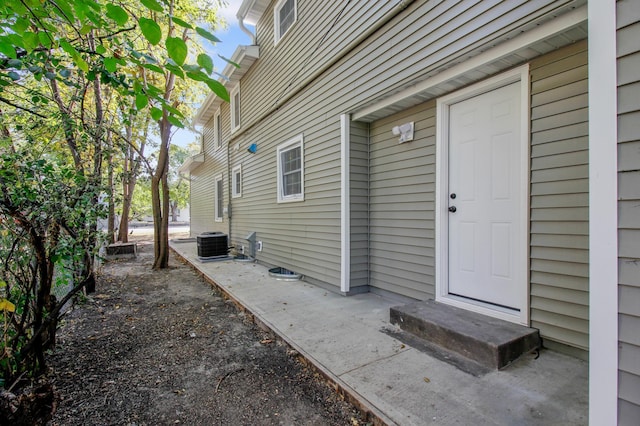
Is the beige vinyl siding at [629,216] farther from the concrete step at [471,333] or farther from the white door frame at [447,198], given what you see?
the white door frame at [447,198]

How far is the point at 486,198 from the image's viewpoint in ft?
9.59

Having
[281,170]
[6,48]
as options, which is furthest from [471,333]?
[281,170]

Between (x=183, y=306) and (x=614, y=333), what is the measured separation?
451 cm

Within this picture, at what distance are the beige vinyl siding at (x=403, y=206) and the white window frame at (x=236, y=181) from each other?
502 centimetres

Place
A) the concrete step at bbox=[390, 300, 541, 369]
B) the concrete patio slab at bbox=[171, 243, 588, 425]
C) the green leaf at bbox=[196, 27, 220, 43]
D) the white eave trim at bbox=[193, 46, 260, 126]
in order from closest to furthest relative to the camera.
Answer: the green leaf at bbox=[196, 27, 220, 43] → the concrete patio slab at bbox=[171, 243, 588, 425] → the concrete step at bbox=[390, 300, 541, 369] → the white eave trim at bbox=[193, 46, 260, 126]

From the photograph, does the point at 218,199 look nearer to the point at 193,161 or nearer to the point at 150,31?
the point at 193,161

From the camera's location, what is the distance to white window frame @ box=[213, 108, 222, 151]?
10297mm

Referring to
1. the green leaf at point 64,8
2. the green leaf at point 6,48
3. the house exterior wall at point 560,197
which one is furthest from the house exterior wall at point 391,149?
the green leaf at point 6,48

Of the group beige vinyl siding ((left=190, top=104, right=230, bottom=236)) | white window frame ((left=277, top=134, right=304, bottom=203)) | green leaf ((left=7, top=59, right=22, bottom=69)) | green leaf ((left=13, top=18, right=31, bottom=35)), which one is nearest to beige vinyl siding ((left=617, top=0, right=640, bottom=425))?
green leaf ((left=13, top=18, right=31, bottom=35))

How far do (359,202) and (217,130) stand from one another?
803 cm

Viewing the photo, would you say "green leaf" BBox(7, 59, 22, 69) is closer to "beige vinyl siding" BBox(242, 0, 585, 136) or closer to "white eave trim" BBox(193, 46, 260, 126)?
"beige vinyl siding" BBox(242, 0, 585, 136)

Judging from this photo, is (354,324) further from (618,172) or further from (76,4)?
(76,4)

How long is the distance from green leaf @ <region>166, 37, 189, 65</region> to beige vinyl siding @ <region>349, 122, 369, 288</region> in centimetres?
321

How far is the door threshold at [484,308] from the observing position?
2613mm
